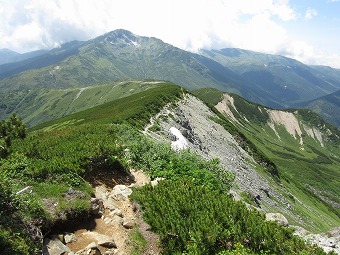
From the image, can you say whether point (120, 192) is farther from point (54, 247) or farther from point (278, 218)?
point (278, 218)

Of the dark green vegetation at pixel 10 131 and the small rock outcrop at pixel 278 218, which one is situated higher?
the dark green vegetation at pixel 10 131

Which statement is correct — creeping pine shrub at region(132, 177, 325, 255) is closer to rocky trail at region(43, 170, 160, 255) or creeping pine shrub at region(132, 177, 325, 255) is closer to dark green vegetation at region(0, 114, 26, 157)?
rocky trail at region(43, 170, 160, 255)

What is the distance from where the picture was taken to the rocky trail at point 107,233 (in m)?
12.6

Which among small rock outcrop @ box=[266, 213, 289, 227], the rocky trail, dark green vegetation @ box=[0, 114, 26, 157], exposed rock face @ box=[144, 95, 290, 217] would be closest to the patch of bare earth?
the rocky trail

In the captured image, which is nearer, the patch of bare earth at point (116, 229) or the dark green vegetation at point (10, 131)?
the patch of bare earth at point (116, 229)

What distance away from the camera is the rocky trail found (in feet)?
41.4

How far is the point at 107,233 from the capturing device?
14.4m

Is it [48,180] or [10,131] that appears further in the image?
[10,131]

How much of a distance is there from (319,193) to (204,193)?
191607 mm

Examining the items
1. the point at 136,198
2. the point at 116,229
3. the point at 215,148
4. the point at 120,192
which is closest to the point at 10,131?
the point at 120,192

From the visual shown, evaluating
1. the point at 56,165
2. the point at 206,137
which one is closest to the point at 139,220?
the point at 56,165

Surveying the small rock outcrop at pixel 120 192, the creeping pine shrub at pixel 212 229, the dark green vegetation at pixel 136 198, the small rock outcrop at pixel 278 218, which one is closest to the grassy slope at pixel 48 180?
the dark green vegetation at pixel 136 198

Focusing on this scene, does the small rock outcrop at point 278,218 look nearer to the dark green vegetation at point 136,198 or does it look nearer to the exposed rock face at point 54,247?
the dark green vegetation at point 136,198

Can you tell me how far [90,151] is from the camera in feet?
68.3
